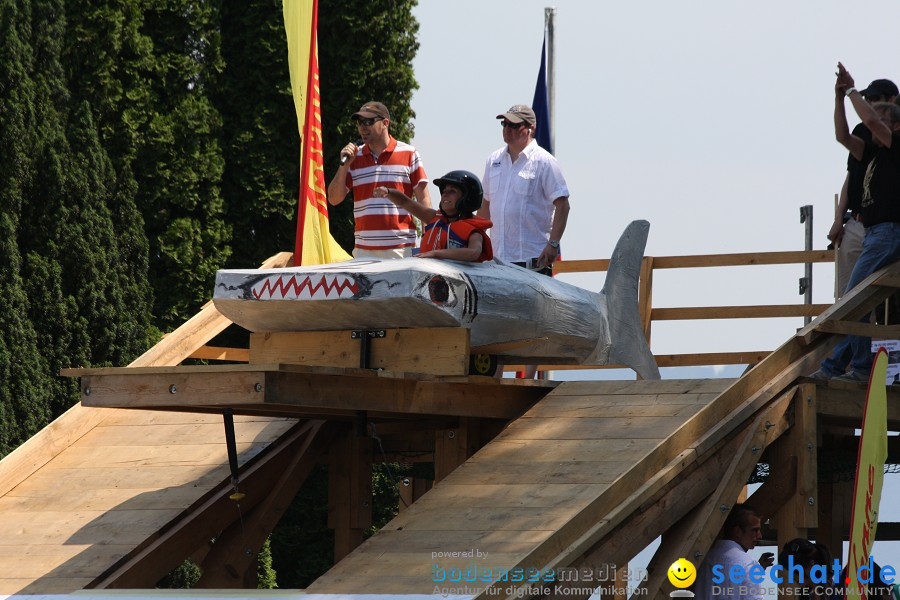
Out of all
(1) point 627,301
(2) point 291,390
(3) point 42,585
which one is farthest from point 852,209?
(3) point 42,585

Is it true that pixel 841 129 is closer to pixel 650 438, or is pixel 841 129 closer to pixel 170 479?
pixel 650 438

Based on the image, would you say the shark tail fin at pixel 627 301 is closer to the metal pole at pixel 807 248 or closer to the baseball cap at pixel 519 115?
the baseball cap at pixel 519 115

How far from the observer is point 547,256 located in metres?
9.39

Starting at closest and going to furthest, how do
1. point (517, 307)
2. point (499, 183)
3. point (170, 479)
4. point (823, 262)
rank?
point (517, 307)
point (170, 479)
point (499, 183)
point (823, 262)

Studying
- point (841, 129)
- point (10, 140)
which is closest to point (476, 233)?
point (841, 129)

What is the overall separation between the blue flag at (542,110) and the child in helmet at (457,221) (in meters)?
7.03

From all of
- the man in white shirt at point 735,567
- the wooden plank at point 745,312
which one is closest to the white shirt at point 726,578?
the man in white shirt at point 735,567

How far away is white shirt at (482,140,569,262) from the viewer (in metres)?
9.61

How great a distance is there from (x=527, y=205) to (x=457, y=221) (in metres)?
1.24

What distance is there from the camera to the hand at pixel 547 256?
9.40 meters

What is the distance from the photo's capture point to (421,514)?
24.9 ft

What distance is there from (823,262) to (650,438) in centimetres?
401

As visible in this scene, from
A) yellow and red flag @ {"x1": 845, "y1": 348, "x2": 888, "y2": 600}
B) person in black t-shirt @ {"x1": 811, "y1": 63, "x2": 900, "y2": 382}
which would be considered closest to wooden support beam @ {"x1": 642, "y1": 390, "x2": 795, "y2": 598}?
yellow and red flag @ {"x1": 845, "y1": 348, "x2": 888, "y2": 600}

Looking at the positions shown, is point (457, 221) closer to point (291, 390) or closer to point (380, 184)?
point (380, 184)
